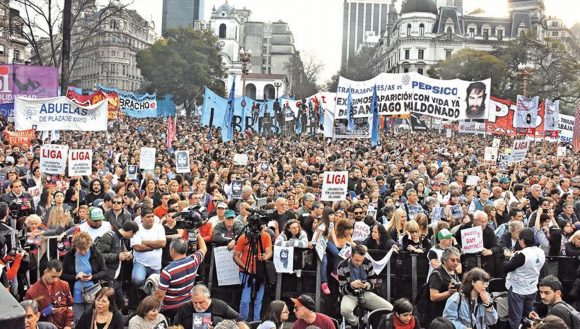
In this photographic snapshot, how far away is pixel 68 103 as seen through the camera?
1507 cm

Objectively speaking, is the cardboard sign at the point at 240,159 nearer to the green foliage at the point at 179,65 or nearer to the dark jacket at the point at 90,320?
the dark jacket at the point at 90,320

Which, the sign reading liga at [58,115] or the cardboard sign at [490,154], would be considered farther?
the cardboard sign at [490,154]

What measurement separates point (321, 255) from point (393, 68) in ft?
381

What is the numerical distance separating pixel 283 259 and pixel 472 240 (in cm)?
228

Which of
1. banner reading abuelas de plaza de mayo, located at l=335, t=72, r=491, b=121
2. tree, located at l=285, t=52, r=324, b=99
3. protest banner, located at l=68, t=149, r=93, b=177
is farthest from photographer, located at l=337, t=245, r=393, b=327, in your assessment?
tree, located at l=285, t=52, r=324, b=99

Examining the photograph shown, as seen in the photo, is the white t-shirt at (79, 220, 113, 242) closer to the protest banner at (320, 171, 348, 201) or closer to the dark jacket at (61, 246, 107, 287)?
the dark jacket at (61, 246, 107, 287)

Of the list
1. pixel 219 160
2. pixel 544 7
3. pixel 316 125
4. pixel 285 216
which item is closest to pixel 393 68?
pixel 544 7

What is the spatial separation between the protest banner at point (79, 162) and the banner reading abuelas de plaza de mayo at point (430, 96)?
10.8 m

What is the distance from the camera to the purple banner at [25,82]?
2125 centimetres

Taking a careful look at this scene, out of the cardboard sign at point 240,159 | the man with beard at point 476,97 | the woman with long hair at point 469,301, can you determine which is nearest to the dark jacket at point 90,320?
the woman with long hair at point 469,301

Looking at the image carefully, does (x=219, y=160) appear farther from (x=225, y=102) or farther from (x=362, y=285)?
(x=362, y=285)

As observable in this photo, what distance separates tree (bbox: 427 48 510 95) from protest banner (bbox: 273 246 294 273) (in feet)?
209

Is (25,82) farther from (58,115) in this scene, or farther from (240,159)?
(240,159)

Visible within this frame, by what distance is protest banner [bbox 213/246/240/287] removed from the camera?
820 centimetres
